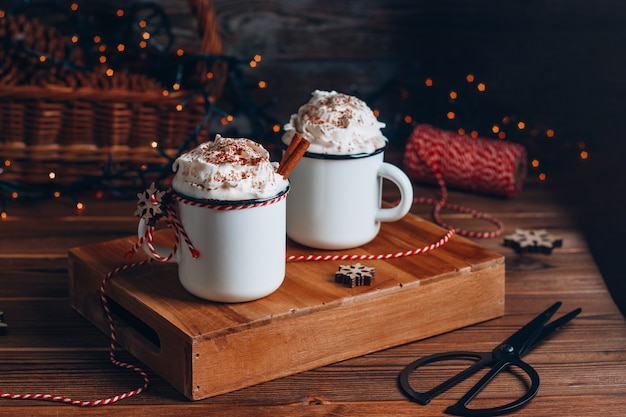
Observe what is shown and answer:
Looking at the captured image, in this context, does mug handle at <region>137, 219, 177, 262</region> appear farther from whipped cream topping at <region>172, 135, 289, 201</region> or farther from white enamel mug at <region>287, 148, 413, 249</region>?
white enamel mug at <region>287, 148, 413, 249</region>

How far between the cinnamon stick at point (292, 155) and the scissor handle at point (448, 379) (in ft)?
0.94

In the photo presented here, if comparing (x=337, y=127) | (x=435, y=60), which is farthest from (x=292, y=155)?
(x=435, y=60)

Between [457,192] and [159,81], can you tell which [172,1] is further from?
[457,192]

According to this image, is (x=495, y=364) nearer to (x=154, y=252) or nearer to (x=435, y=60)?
(x=154, y=252)

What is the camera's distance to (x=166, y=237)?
1.35 m

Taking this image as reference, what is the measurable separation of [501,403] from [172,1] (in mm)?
1305

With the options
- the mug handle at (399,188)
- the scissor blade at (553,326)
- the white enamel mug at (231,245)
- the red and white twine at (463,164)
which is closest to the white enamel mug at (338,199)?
the mug handle at (399,188)

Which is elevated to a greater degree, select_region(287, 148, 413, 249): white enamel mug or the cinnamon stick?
the cinnamon stick

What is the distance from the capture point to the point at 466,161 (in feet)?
5.97

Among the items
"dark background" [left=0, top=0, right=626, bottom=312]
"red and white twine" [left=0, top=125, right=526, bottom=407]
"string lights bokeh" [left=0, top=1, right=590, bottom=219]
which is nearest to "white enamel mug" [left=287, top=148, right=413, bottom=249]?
"red and white twine" [left=0, top=125, right=526, bottom=407]

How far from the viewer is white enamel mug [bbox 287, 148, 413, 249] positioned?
126 centimetres

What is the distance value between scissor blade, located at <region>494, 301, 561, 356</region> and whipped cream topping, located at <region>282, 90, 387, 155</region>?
31cm

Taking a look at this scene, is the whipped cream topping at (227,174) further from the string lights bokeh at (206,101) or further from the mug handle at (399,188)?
the string lights bokeh at (206,101)

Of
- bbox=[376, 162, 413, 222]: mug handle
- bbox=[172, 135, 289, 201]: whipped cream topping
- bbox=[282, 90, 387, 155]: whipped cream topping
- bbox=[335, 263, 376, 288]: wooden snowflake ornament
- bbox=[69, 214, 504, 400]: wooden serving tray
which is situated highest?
bbox=[282, 90, 387, 155]: whipped cream topping
